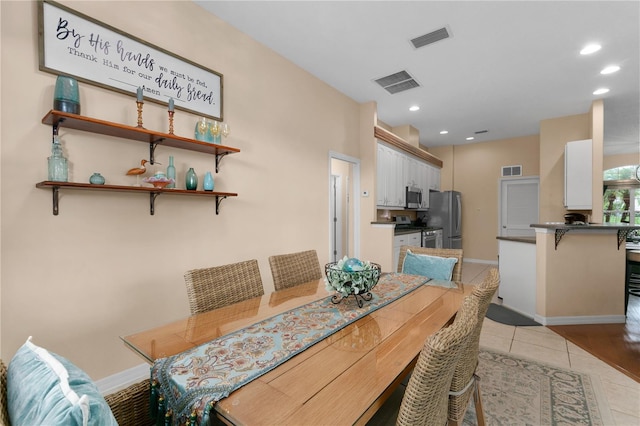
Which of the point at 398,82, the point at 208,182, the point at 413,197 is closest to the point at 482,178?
the point at 413,197

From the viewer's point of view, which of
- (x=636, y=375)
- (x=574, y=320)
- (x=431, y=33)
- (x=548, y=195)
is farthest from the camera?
(x=548, y=195)

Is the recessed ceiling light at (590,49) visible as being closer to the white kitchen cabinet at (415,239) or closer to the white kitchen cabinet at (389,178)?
the white kitchen cabinet at (389,178)

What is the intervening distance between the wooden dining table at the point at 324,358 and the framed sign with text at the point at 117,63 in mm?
1754

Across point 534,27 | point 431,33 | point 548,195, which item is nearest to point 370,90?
point 431,33

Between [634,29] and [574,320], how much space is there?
303cm

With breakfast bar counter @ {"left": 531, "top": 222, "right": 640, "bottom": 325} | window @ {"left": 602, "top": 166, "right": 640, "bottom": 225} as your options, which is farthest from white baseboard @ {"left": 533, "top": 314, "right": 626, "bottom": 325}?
window @ {"left": 602, "top": 166, "right": 640, "bottom": 225}

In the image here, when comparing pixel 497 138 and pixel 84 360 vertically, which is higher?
pixel 497 138

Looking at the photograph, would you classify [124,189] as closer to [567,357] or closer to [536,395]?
[536,395]

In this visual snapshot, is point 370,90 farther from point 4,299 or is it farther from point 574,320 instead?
point 4,299

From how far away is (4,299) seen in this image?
1.66 m

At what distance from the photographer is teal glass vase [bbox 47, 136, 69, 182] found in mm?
1730

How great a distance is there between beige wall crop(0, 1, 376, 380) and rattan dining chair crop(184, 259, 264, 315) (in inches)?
31.1

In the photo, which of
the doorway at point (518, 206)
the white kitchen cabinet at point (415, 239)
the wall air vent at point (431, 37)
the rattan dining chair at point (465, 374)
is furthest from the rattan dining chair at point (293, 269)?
the doorway at point (518, 206)

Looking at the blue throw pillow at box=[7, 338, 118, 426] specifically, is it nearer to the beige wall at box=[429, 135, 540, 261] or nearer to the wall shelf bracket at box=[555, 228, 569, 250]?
the wall shelf bracket at box=[555, 228, 569, 250]
